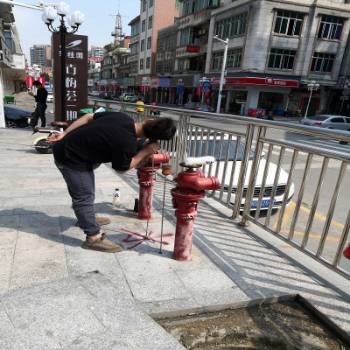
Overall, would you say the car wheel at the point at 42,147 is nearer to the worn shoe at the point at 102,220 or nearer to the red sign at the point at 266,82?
the worn shoe at the point at 102,220

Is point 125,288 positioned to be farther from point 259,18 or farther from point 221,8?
point 221,8

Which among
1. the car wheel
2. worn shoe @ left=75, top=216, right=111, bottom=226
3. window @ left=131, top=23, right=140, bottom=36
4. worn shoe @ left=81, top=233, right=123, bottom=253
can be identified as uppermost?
window @ left=131, top=23, right=140, bottom=36

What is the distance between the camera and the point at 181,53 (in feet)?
159

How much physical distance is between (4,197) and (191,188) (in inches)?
120

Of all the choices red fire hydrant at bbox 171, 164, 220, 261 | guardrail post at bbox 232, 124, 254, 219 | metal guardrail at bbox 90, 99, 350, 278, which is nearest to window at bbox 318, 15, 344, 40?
metal guardrail at bbox 90, 99, 350, 278

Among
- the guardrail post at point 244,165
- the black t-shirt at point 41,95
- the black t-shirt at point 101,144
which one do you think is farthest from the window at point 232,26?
the black t-shirt at point 101,144

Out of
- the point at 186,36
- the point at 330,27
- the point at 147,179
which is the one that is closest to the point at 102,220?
the point at 147,179

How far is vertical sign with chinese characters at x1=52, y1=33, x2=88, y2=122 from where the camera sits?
34.2 ft

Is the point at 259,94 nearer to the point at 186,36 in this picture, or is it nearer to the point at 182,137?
the point at 186,36

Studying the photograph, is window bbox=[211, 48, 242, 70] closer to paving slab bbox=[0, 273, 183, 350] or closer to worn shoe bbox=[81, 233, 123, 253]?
worn shoe bbox=[81, 233, 123, 253]

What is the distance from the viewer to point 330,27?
35531mm

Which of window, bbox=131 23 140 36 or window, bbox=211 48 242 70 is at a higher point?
window, bbox=131 23 140 36

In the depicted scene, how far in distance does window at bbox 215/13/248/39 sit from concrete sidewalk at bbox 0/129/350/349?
35.6 metres

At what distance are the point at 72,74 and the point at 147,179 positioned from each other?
26.2ft
